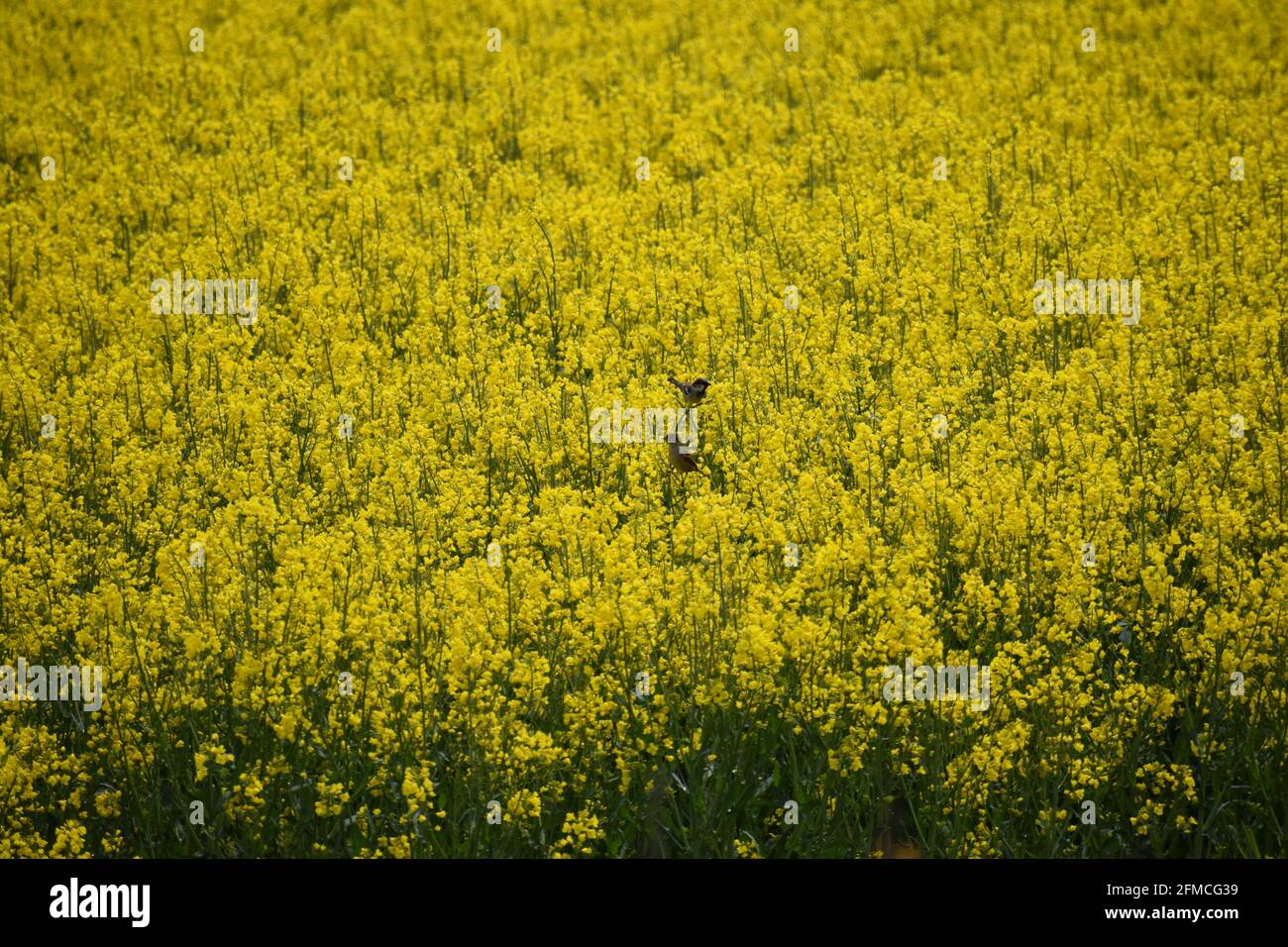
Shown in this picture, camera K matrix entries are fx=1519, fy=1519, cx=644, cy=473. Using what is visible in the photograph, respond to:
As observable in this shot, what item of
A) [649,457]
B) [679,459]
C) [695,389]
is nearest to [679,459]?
[679,459]

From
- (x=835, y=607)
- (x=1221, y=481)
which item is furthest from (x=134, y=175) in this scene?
(x=1221, y=481)

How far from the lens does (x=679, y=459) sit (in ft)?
28.6

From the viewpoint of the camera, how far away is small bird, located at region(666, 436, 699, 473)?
28.5 feet

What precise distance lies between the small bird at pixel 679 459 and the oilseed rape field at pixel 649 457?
30mm

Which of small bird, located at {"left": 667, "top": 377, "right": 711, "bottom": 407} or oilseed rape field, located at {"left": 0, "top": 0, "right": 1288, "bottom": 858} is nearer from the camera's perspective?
oilseed rape field, located at {"left": 0, "top": 0, "right": 1288, "bottom": 858}

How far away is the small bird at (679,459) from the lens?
868 cm

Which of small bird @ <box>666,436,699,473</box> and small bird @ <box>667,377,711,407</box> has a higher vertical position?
small bird @ <box>667,377,711,407</box>

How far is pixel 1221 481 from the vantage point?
8250 millimetres

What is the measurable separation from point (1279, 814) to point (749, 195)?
21.8ft

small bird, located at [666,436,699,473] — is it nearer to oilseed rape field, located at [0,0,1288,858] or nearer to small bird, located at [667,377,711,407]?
oilseed rape field, located at [0,0,1288,858]

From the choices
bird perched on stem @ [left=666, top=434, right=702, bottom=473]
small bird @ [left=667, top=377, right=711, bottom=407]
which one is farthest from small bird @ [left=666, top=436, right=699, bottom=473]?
small bird @ [left=667, top=377, right=711, bottom=407]

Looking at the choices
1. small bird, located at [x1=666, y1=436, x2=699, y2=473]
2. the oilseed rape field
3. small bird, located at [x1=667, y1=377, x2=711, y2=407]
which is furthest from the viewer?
small bird, located at [x1=667, y1=377, x2=711, y2=407]

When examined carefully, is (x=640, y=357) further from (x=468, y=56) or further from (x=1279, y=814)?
(x=468, y=56)

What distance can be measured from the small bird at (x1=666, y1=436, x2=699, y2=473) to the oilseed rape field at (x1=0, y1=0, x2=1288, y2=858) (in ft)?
0.10
